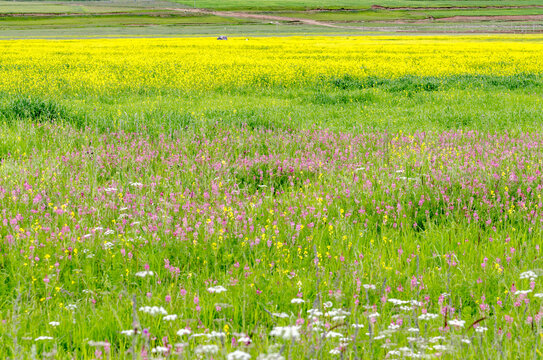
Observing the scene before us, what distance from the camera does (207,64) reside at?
90.7ft

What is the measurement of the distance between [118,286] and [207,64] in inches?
967

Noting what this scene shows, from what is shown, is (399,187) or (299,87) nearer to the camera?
(399,187)

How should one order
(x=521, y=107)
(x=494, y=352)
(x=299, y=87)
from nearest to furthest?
(x=494, y=352)
(x=521, y=107)
(x=299, y=87)

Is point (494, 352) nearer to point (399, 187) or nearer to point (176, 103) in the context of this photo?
point (399, 187)

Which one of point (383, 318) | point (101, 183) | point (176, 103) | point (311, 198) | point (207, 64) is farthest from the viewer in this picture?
point (207, 64)

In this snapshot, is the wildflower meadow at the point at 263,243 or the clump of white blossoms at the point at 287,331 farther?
the wildflower meadow at the point at 263,243

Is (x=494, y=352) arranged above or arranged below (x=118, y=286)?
above

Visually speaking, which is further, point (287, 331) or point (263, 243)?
point (263, 243)

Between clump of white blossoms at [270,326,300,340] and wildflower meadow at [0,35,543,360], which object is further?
wildflower meadow at [0,35,543,360]

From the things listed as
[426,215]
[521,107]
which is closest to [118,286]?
[426,215]

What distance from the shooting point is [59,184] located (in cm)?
641

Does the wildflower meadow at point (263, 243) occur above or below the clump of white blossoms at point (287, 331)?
below

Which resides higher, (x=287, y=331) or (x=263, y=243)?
(x=287, y=331)

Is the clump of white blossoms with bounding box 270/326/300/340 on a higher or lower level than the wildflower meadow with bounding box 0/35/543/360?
higher
